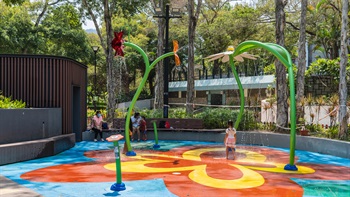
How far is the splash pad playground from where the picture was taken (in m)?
8.92

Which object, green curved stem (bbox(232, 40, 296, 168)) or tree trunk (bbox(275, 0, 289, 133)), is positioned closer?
green curved stem (bbox(232, 40, 296, 168))

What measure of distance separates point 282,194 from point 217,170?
3.11 meters

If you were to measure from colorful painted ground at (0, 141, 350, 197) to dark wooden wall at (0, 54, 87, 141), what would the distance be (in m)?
2.49

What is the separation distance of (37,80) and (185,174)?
28.2 feet

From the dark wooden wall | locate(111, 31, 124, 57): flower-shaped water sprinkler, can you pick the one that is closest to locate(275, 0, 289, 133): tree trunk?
locate(111, 31, 124, 57): flower-shaped water sprinkler

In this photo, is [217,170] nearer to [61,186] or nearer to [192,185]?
[192,185]

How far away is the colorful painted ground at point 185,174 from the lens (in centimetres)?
893

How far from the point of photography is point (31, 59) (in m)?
16.2

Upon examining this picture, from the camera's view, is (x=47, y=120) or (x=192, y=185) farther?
(x=47, y=120)

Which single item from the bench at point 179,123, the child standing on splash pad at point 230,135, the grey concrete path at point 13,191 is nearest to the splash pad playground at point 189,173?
the grey concrete path at point 13,191

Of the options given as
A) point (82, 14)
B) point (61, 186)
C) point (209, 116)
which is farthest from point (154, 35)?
point (61, 186)

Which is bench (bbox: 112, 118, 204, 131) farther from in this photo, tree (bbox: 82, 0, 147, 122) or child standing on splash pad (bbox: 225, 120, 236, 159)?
child standing on splash pad (bbox: 225, 120, 236, 159)

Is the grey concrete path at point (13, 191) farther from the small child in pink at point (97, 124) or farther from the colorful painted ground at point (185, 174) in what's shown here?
the small child in pink at point (97, 124)

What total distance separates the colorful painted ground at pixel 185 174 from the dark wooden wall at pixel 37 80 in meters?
2.49
